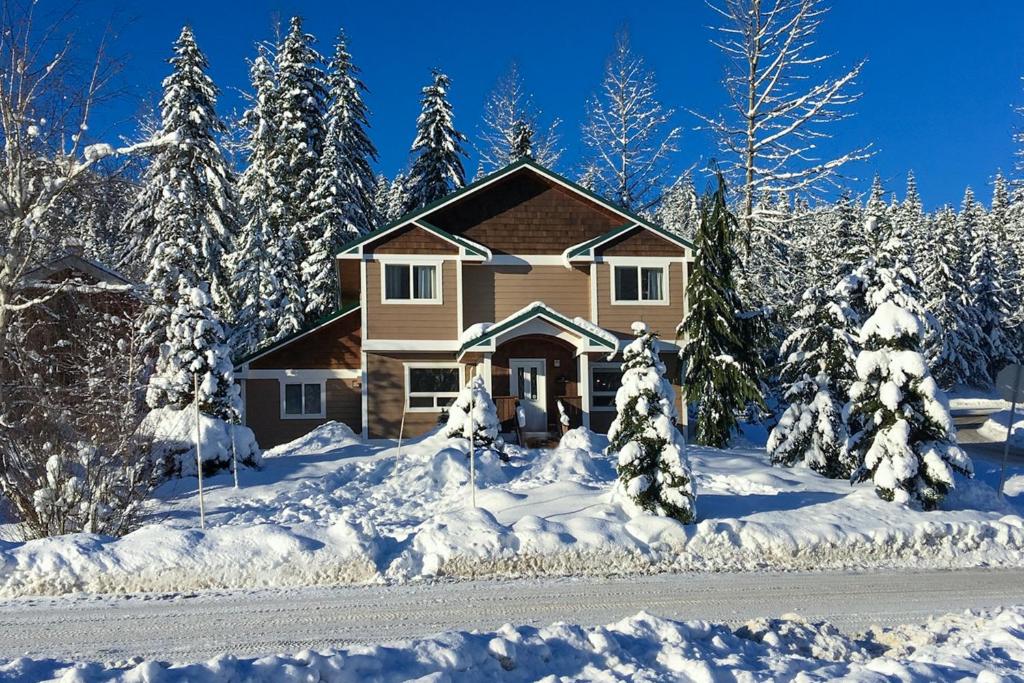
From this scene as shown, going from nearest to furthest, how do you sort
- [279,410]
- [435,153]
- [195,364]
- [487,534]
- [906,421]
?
[487,534] → [906,421] → [195,364] → [279,410] → [435,153]

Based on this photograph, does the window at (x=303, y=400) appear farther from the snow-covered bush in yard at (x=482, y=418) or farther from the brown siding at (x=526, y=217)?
the snow-covered bush in yard at (x=482, y=418)

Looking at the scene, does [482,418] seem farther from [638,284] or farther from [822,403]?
[638,284]

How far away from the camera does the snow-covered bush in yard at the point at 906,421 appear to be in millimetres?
12367

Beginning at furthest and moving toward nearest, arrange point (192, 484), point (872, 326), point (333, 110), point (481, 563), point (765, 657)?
point (333, 110) < point (192, 484) < point (872, 326) < point (481, 563) < point (765, 657)

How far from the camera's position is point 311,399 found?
914 inches

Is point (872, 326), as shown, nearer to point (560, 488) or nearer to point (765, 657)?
point (560, 488)

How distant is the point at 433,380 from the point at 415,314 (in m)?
1.99

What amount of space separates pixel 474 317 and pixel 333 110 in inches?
702

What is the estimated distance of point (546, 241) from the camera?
23.1m

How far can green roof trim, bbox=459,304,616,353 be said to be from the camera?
20.8 meters

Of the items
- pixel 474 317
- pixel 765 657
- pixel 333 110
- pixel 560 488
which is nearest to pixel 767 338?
pixel 474 317

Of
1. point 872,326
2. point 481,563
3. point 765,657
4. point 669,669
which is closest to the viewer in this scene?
point 669,669

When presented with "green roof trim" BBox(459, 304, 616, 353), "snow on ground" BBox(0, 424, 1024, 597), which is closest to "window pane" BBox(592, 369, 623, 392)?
"green roof trim" BBox(459, 304, 616, 353)

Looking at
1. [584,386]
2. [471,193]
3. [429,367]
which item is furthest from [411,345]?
[584,386]
